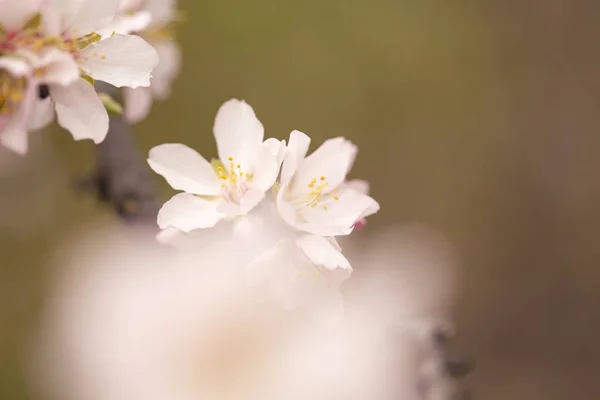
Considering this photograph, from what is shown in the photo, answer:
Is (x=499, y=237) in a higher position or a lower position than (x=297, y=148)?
higher

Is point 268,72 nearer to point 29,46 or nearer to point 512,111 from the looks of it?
point 512,111

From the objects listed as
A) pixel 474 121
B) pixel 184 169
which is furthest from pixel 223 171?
pixel 474 121

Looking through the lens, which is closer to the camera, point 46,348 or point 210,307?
point 210,307

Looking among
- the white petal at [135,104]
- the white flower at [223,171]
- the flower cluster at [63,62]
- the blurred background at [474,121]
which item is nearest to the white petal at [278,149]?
the white flower at [223,171]

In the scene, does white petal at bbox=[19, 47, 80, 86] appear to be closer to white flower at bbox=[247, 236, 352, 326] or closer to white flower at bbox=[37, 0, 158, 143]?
white flower at bbox=[37, 0, 158, 143]

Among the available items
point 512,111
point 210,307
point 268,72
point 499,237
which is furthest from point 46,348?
point 512,111

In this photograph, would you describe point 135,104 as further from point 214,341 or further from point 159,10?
point 214,341

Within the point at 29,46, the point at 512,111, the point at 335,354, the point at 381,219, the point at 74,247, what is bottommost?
the point at 335,354
